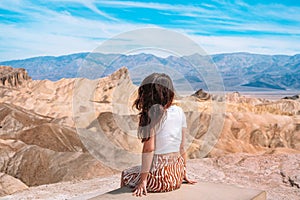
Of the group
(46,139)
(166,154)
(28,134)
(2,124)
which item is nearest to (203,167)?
(166,154)

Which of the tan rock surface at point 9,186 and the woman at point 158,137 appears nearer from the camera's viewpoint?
the woman at point 158,137

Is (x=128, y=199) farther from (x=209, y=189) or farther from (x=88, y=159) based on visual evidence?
(x=88, y=159)

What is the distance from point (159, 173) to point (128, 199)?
404 mm

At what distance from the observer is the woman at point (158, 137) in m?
4.37

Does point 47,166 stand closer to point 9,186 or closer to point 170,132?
point 9,186

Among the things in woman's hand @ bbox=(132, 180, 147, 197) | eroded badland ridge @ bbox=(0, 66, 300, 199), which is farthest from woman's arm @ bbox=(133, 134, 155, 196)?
eroded badland ridge @ bbox=(0, 66, 300, 199)

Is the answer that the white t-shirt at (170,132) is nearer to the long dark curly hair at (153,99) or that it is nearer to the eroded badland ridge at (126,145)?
the long dark curly hair at (153,99)

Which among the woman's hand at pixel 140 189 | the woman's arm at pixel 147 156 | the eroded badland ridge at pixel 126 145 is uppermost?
the woman's arm at pixel 147 156

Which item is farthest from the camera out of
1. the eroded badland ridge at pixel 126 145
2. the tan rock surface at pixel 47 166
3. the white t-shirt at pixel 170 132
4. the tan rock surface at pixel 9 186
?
the tan rock surface at pixel 47 166

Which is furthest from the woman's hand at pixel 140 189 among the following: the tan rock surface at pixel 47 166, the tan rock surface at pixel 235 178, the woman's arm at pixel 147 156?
the tan rock surface at pixel 47 166

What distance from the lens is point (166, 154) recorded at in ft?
15.0

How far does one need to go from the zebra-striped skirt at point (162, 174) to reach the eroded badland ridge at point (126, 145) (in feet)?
2.71

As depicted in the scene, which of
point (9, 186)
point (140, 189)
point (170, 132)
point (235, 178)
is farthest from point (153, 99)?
point (9, 186)

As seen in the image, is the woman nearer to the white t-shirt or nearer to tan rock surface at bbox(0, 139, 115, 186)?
the white t-shirt
